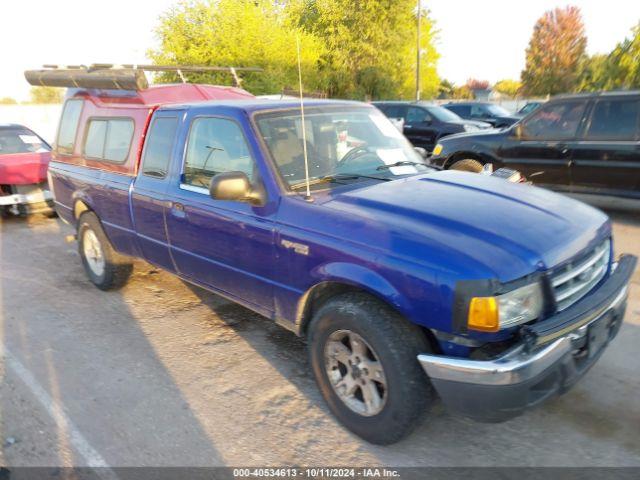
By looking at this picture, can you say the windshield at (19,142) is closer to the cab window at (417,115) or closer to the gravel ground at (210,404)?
the gravel ground at (210,404)

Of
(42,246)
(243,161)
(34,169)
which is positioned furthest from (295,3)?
(243,161)

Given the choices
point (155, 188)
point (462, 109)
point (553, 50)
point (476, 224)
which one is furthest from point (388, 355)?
point (553, 50)

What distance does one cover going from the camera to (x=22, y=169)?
8.10 metres

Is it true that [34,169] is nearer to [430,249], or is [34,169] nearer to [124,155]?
[124,155]

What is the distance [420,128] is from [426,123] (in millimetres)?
202

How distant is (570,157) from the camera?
7023 mm

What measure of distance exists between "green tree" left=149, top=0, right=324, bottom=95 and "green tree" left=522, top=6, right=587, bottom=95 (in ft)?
120

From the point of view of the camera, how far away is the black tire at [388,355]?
243 centimetres

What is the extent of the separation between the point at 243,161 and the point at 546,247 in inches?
76.5

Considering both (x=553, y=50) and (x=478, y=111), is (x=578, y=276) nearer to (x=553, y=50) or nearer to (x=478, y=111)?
(x=478, y=111)

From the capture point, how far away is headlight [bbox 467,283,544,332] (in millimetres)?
2207

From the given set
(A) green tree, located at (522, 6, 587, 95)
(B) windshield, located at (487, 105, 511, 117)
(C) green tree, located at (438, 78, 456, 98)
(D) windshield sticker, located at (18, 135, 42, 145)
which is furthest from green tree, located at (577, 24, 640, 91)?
(C) green tree, located at (438, 78, 456, 98)

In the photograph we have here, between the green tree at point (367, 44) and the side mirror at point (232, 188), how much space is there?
6.19m

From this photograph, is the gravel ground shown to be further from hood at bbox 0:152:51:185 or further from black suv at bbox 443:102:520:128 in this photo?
black suv at bbox 443:102:520:128
